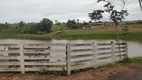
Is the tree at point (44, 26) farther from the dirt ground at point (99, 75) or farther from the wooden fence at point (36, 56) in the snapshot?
the wooden fence at point (36, 56)

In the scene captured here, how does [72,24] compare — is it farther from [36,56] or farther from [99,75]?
[36,56]

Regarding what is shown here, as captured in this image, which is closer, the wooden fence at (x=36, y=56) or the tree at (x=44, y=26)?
the wooden fence at (x=36, y=56)

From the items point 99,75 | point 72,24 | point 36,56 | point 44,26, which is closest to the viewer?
point 36,56

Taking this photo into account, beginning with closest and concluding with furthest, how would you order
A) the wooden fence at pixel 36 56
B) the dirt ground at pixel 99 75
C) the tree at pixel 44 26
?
the dirt ground at pixel 99 75
the wooden fence at pixel 36 56
the tree at pixel 44 26

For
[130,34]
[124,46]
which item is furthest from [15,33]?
[124,46]

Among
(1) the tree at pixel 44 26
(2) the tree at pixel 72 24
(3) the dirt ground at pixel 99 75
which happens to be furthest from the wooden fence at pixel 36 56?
(2) the tree at pixel 72 24

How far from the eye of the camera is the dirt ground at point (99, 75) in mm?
10788

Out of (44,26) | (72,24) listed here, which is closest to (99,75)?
(44,26)

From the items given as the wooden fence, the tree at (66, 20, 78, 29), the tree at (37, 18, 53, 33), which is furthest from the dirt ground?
the tree at (66, 20, 78, 29)

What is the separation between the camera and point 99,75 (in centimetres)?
1217

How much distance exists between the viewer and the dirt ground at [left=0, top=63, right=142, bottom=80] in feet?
35.4

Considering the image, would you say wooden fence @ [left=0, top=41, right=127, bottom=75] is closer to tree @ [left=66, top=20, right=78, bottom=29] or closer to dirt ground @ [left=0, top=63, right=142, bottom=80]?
dirt ground @ [left=0, top=63, right=142, bottom=80]

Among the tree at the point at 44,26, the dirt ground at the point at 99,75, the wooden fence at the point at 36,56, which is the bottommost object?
the dirt ground at the point at 99,75

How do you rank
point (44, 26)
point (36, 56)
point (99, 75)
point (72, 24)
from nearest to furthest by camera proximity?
1. point (36, 56)
2. point (99, 75)
3. point (44, 26)
4. point (72, 24)
